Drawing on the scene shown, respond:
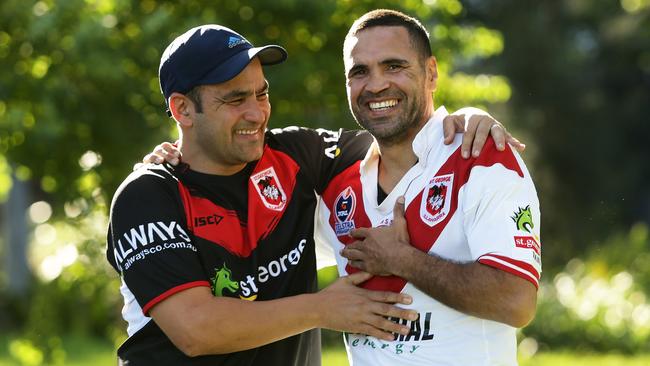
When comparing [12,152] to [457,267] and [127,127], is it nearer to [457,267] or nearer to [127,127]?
[127,127]

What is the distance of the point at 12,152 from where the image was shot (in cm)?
779

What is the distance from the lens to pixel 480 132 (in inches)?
161

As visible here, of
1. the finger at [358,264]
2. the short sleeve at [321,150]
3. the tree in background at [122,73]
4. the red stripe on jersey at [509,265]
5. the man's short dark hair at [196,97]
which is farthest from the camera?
the tree in background at [122,73]

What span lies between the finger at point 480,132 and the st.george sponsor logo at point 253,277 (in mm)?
989

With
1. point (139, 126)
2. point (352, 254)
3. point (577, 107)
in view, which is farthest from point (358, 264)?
point (577, 107)

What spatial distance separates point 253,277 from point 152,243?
496 mm

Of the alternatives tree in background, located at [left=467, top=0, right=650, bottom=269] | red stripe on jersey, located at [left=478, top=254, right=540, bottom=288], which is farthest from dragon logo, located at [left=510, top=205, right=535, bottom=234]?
tree in background, located at [left=467, top=0, right=650, bottom=269]

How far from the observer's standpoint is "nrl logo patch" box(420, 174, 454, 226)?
160 inches

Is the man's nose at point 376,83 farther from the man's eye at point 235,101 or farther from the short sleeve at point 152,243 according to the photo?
the short sleeve at point 152,243

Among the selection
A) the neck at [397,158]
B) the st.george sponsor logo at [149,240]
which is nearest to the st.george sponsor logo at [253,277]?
the st.george sponsor logo at [149,240]

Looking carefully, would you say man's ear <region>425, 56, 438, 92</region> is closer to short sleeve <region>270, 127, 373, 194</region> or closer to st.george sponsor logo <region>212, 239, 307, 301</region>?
short sleeve <region>270, 127, 373, 194</region>

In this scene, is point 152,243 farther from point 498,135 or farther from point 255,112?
point 498,135

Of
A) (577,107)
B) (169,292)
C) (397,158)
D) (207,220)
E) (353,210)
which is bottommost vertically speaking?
(169,292)

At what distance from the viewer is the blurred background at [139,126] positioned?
7.36 m
